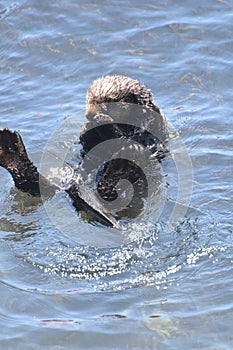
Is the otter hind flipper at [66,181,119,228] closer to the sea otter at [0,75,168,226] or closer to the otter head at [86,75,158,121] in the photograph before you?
the sea otter at [0,75,168,226]

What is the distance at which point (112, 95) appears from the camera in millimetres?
6574

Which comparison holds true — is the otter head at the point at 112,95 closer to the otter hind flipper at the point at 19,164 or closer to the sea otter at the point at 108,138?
the sea otter at the point at 108,138

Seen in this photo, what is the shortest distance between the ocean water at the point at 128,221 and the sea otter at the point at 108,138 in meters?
0.25

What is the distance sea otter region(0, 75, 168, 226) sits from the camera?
5.52 meters

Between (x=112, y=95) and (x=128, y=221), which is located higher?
(x=112, y=95)

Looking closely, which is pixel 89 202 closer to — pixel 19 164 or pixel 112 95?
pixel 19 164

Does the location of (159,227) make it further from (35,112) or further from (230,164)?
(35,112)

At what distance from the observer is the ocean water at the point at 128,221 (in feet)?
15.4

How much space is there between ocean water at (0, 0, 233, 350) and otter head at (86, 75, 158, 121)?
68 cm

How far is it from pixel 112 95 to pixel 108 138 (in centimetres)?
52

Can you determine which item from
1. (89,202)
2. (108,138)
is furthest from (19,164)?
(108,138)

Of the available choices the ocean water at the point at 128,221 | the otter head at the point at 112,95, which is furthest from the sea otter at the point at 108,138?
the ocean water at the point at 128,221

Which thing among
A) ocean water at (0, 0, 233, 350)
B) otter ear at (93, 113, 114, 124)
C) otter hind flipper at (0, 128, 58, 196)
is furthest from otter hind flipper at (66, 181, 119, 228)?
otter ear at (93, 113, 114, 124)

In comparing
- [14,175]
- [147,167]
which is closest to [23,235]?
[14,175]
